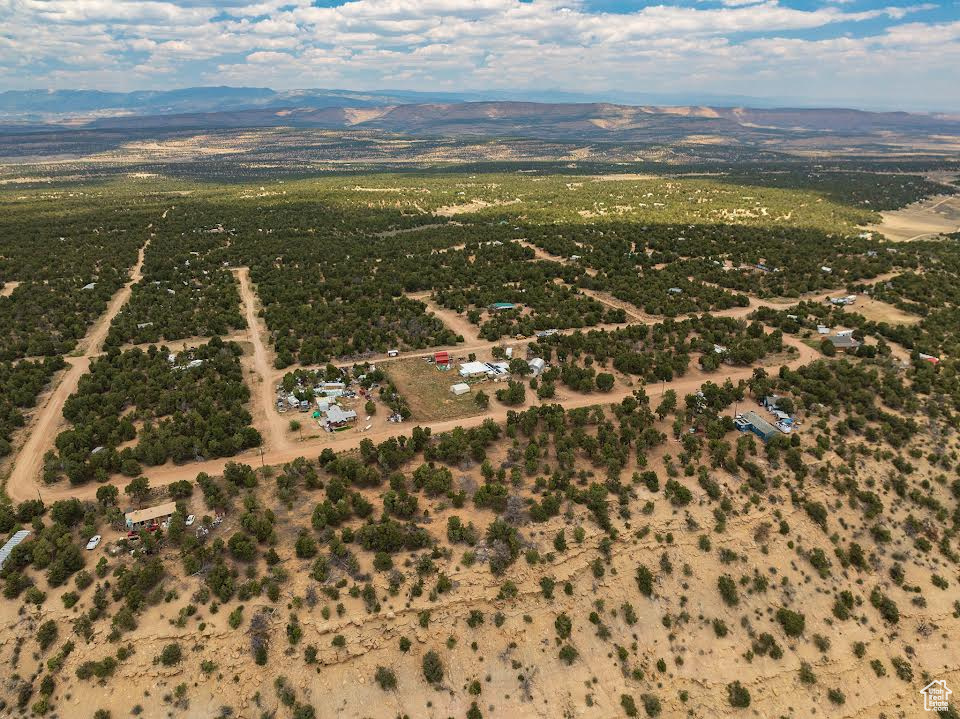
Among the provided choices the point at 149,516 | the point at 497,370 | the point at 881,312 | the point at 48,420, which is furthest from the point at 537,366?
the point at 881,312

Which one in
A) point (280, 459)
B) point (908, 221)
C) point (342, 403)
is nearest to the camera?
point (280, 459)

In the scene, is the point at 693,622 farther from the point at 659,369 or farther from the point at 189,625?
the point at 189,625

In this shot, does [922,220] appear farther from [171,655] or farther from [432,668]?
[171,655]

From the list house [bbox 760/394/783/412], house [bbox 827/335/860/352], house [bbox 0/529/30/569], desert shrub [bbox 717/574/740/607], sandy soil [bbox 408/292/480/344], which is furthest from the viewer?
sandy soil [bbox 408/292/480/344]

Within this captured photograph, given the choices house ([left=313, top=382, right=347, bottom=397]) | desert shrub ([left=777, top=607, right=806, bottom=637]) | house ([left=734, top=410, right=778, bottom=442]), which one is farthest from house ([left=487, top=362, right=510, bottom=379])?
desert shrub ([left=777, top=607, right=806, bottom=637])

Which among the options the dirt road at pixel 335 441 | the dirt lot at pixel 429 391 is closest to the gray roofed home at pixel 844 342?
the dirt road at pixel 335 441

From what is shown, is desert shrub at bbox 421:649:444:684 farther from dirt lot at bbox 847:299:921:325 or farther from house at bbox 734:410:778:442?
dirt lot at bbox 847:299:921:325

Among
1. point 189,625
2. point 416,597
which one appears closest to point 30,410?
point 189,625
